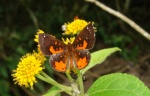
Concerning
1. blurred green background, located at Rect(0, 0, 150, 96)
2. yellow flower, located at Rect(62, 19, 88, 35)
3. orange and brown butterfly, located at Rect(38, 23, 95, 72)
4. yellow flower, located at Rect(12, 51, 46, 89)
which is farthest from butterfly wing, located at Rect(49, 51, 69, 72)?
blurred green background, located at Rect(0, 0, 150, 96)

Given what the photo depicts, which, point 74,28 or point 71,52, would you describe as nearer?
point 71,52

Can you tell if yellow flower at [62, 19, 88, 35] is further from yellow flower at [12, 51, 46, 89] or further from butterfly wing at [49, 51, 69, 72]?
butterfly wing at [49, 51, 69, 72]

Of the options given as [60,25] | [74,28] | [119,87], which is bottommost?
[119,87]

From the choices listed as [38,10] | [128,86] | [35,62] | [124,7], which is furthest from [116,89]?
[38,10]

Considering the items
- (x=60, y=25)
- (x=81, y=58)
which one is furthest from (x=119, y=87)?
(x=60, y=25)

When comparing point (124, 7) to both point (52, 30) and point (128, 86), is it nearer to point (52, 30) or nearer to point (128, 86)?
point (52, 30)

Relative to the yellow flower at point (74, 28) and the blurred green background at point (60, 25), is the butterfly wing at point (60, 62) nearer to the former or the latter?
the yellow flower at point (74, 28)

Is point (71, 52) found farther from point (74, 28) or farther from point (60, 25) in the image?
point (60, 25)

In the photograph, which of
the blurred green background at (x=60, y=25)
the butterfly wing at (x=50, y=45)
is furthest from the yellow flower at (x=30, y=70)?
the blurred green background at (x=60, y=25)
